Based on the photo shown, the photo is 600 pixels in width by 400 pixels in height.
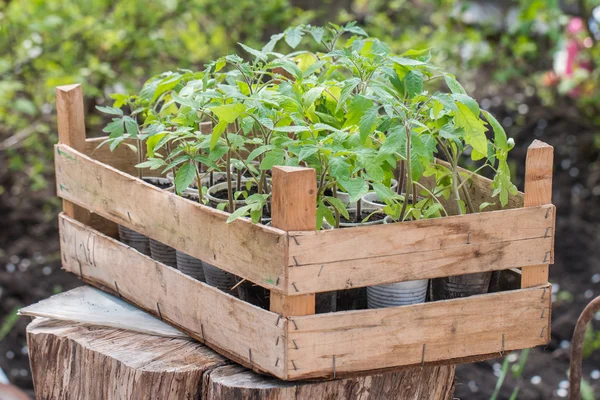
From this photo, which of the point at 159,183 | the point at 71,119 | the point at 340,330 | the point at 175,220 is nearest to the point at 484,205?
the point at 340,330

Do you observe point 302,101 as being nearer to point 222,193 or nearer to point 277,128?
point 277,128

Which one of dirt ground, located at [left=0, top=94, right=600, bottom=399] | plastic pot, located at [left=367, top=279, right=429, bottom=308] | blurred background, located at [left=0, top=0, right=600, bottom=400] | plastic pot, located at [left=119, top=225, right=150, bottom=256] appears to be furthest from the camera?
blurred background, located at [left=0, top=0, right=600, bottom=400]

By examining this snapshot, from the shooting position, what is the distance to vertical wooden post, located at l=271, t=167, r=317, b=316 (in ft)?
5.19

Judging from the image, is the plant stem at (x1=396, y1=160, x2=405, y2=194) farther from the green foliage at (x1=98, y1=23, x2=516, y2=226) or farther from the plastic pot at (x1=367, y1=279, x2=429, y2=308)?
the plastic pot at (x1=367, y1=279, x2=429, y2=308)

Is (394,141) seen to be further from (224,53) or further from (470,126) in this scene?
(224,53)

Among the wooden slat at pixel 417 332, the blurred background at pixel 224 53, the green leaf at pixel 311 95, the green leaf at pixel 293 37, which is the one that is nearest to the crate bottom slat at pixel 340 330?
the wooden slat at pixel 417 332

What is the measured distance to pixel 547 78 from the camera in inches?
229

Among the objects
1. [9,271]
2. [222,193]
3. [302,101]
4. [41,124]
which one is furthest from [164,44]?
[302,101]

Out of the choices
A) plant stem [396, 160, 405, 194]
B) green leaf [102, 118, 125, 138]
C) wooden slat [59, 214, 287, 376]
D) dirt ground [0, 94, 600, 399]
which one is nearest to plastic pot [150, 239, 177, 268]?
wooden slat [59, 214, 287, 376]

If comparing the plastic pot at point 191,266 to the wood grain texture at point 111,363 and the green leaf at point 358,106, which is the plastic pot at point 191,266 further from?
the green leaf at point 358,106

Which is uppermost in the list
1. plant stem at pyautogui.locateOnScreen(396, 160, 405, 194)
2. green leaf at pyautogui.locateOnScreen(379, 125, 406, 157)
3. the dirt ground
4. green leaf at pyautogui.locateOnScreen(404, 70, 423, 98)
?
green leaf at pyautogui.locateOnScreen(404, 70, 423, 98)

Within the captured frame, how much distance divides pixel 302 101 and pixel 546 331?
2.53 feet

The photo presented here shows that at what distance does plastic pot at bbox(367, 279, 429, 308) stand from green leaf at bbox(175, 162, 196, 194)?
47 centimetres

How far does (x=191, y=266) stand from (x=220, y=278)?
0.42 feet
